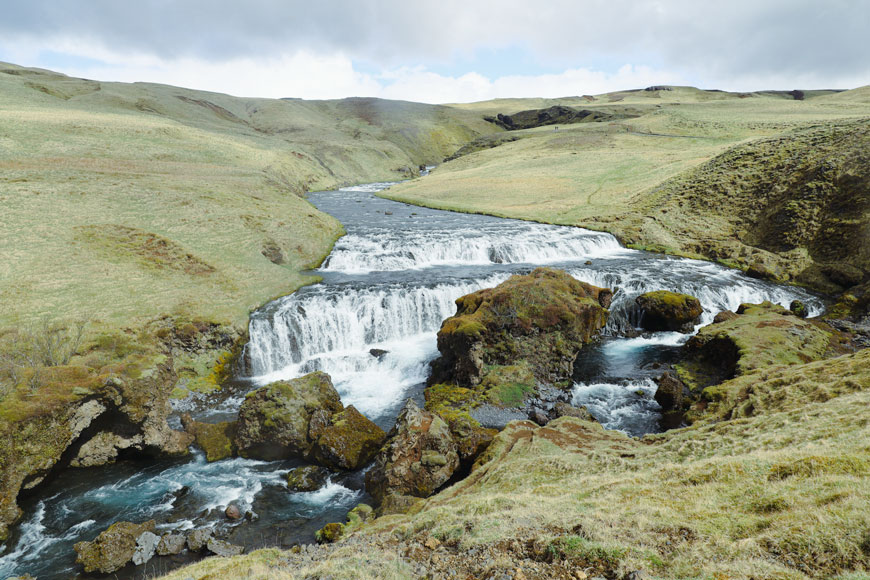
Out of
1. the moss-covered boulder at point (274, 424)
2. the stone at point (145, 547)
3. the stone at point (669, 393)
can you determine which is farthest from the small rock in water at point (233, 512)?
the stone at point (669, 393)

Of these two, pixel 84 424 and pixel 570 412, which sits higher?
pixel 84 424

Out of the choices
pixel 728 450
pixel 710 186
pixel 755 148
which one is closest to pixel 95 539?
pixel 728 450

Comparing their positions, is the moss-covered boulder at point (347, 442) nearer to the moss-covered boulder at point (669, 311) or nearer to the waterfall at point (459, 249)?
the waterfall at point (459, 249)

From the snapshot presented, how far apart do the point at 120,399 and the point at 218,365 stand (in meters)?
7.77

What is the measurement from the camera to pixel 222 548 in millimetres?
13422

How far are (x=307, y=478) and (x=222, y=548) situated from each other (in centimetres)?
429

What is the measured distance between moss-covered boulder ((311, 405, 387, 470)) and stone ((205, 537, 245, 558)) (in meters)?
5.13

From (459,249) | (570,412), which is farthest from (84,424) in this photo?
(459,249)

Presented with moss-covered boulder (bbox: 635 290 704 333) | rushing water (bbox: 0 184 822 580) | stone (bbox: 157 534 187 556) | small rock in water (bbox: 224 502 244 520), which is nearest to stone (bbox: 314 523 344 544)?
rushing water (bbox: 0 184 822 580)

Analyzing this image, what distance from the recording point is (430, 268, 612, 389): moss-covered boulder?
2406 centimetres

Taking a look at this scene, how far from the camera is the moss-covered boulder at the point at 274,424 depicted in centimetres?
1884

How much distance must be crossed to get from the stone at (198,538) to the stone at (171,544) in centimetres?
23

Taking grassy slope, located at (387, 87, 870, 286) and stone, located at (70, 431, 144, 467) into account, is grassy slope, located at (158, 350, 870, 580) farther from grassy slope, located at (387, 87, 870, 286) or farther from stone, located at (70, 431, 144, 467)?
grassy slope, located at (387, 87, 870, 286)

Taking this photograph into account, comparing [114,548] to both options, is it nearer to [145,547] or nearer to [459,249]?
[145,547]
